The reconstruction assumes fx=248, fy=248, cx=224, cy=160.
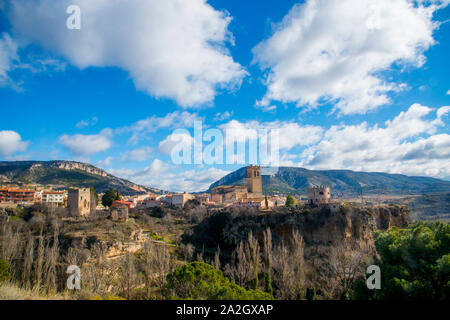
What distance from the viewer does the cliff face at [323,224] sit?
30406mm

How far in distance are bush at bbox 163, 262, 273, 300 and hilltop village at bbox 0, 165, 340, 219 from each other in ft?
80.1

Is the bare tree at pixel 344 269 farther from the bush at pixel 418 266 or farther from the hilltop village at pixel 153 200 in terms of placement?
the hilltop village at pixel 153 200

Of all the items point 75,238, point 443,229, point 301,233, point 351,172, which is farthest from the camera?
point 351,172

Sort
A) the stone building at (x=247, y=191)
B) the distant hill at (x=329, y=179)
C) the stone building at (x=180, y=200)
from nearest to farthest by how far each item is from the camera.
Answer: the stone building at (x=180, y=200)
the stone building at (x=247, y=191)
the distant hill at (x=329, y=179)

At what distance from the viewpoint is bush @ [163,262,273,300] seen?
9.97 meters

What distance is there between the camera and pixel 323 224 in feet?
103

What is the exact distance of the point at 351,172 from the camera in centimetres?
15850

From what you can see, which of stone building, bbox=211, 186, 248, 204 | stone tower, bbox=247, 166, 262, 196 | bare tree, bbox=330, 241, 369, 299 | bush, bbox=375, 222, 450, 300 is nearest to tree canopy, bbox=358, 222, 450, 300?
bush, bbox=375, 222, 450, 300

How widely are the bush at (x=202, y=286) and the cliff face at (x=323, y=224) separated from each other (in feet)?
68.3

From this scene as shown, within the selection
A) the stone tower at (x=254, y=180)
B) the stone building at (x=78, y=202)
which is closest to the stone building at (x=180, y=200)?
the stone tower at (x=254, y=180)

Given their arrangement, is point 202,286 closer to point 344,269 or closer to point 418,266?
point 418,266
